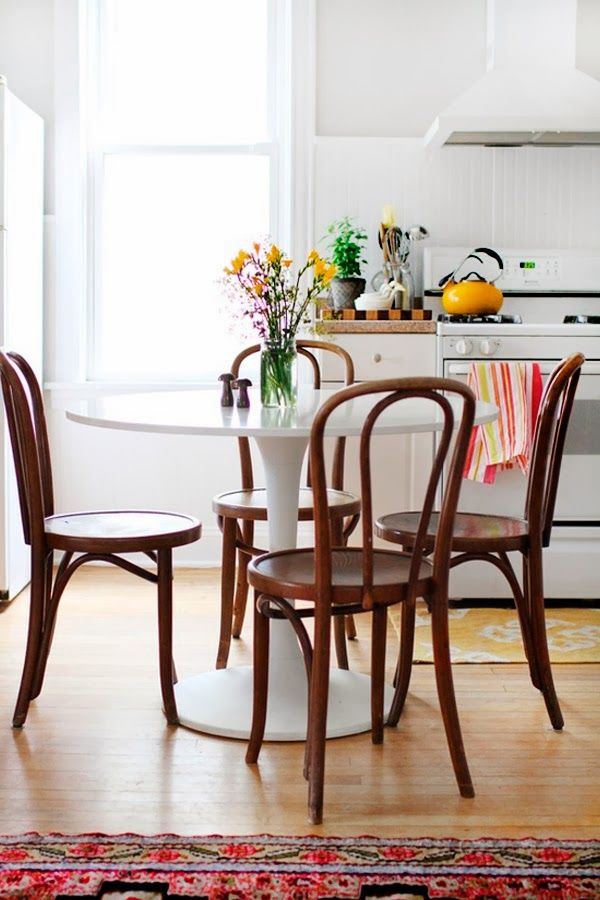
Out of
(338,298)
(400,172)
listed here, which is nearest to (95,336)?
(338,298)

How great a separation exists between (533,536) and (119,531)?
3.11 ft

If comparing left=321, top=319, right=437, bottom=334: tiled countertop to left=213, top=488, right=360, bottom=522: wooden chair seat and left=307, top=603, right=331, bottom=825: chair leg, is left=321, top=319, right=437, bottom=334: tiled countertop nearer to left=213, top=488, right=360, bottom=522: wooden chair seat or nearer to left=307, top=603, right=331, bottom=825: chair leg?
left=213, top=488, right=360, bottom=522: wooden chair seat

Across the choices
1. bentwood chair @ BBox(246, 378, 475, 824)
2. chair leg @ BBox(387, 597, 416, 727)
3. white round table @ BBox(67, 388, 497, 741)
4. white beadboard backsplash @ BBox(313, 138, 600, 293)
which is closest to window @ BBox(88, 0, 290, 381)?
white beadboard backsplash @ BBox(313, 138, 600, 293)

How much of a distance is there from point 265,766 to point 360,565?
1.55 feet

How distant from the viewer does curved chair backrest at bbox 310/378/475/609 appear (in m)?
2.11

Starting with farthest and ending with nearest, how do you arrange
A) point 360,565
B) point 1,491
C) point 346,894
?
point 1,491
point 360,565
point 346,894

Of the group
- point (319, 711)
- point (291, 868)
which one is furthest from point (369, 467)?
point (291, 868)

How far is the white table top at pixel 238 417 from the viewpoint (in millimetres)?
2316

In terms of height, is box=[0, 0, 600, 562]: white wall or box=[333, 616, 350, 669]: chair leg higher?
box=[0, 0, 600, 562]: white wall

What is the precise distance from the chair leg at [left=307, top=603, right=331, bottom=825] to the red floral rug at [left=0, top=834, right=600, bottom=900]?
0.33 ft

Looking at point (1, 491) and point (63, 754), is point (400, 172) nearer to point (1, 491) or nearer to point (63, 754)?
point (1, 491)

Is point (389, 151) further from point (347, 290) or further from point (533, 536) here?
point (533, 536)

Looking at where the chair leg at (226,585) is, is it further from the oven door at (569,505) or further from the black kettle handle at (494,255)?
the black kettle handle at (494,255)

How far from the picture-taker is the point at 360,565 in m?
2.43
